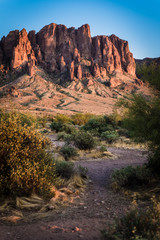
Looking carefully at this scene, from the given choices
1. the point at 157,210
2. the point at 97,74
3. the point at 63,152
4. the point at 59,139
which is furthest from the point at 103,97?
the point at 157,210

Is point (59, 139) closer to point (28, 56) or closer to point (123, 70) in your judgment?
point (28, 56)

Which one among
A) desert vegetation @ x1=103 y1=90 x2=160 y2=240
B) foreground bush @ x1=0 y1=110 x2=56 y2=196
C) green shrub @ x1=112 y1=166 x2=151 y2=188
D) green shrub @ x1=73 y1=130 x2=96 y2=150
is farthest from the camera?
green shrub @ x1=73 y1=130 x2=96 y2=150

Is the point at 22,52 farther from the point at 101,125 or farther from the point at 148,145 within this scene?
the point at 148,145

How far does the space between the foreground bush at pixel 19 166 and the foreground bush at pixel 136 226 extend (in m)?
2.22

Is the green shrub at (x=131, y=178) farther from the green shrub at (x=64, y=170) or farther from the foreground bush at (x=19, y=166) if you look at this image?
the foreground bush at (x=19, y=166)

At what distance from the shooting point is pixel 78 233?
10.2 ft

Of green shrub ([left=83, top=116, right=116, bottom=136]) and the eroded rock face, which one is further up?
the eroded rock face

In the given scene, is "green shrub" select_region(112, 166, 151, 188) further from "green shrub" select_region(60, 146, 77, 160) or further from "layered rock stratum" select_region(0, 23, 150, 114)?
"layered rock stratum" select_region(0, 23, 150, 114)

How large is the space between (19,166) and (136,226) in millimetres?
2913

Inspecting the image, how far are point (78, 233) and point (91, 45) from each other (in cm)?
16970

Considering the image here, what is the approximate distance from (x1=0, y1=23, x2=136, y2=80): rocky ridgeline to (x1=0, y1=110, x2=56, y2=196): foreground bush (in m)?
123

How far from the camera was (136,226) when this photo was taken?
2812 millimetres

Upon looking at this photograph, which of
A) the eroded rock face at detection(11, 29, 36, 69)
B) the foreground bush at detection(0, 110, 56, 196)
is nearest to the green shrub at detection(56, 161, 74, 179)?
the foreground bush at detection(0, 110, 56, 196)

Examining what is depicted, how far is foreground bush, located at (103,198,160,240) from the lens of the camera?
269 centimetres
